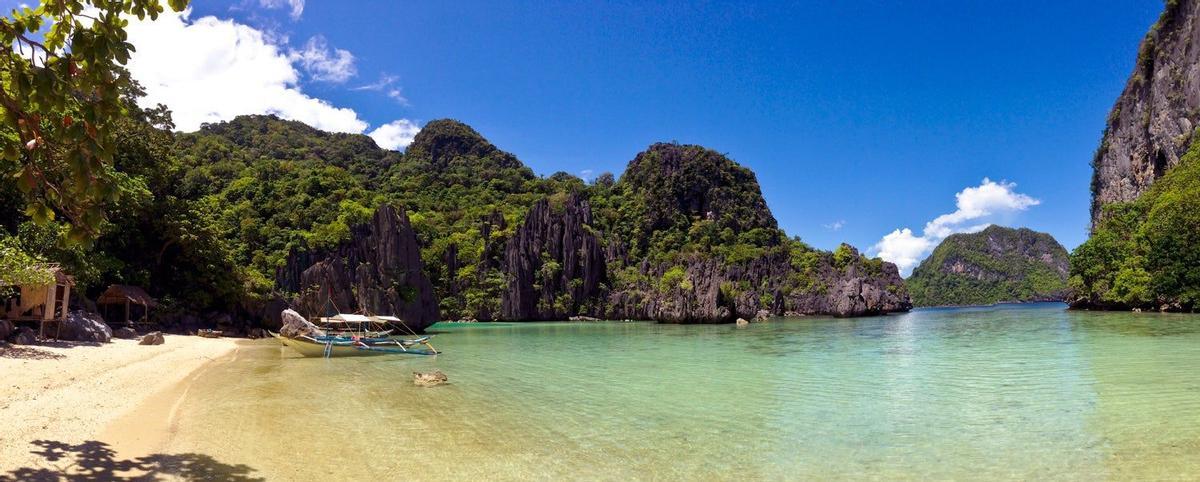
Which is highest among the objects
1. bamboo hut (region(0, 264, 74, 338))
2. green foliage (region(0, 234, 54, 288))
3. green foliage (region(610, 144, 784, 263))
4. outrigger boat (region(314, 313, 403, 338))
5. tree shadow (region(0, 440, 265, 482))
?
green foliage (region(610, 144, 784, 263))

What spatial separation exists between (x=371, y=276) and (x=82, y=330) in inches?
807

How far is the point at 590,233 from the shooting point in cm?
8012

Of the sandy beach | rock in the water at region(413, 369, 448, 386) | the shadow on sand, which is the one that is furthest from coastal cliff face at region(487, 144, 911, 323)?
the shadow on sand

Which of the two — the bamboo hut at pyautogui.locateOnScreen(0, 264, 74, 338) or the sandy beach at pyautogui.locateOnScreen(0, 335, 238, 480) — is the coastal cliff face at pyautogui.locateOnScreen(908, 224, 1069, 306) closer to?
the sandy beach at pyautogui.locateOnScreen(0, 335, 238, 480)

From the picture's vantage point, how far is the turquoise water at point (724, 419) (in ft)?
24.8

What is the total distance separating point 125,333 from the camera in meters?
24.8

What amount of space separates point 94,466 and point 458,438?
4.45 meters

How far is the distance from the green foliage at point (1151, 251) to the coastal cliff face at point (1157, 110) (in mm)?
6503

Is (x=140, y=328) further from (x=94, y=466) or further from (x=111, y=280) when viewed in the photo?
(x=94, y=466)

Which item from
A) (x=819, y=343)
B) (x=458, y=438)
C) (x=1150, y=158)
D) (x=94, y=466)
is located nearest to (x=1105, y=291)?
(x=1150, y=158)

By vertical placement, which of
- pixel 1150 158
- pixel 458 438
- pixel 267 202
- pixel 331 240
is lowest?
pixel 458 438

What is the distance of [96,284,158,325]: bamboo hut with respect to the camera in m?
27.2

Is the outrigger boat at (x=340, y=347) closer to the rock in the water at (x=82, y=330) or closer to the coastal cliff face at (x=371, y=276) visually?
the rock in the water at (x=82, y=330)

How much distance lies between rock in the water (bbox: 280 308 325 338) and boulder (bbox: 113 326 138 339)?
229 inches
